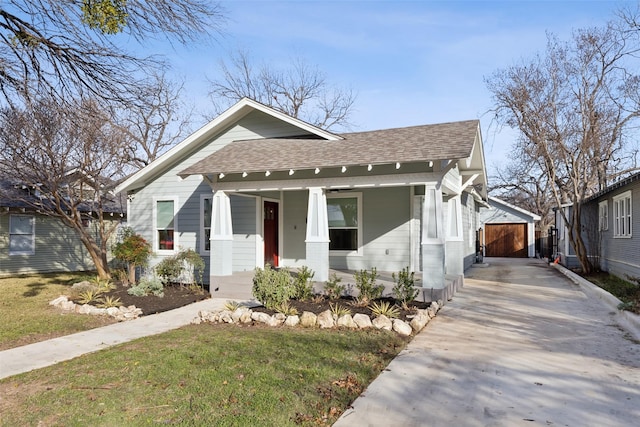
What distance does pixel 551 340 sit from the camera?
6512mm

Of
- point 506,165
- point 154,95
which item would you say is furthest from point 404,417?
point 506,165

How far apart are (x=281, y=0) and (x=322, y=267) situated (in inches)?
214

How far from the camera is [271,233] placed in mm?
13000

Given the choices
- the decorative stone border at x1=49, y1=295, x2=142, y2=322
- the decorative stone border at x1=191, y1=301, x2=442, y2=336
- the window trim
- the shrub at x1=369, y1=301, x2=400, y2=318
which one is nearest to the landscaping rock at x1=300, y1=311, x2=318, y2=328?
the decorative stone border at x1=191, y1=301, x2=442, y2=336

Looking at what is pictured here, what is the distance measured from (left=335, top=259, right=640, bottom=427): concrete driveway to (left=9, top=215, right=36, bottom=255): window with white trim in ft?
56.1

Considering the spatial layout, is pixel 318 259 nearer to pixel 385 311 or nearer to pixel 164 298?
pixel 385 311

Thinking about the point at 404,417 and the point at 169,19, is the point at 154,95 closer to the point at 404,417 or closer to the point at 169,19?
the point at 169,19

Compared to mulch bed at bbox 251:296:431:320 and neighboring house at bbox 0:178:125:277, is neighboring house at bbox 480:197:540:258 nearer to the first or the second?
mulch bed at bbox 251:296:431:320

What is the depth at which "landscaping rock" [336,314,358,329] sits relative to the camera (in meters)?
7.23

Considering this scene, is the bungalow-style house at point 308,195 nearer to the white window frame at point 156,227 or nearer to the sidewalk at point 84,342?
the white window frame at point 156,227

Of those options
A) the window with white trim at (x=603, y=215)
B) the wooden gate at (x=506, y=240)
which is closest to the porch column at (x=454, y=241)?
the window with white trim at (x=603, y=215)

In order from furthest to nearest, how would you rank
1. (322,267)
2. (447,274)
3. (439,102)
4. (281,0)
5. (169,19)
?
(439,102)
(447,274)
(322,267)
(281,0)
(169,19)

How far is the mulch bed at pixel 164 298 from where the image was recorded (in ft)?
32.3

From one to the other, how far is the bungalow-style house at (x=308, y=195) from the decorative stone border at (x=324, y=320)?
6.34 feet
